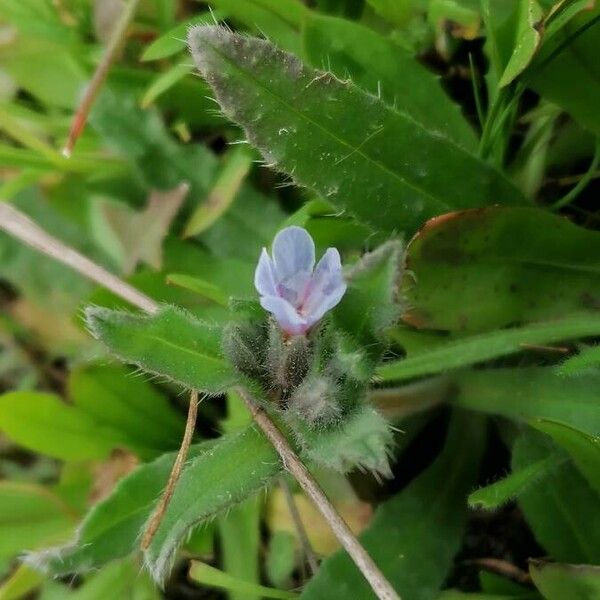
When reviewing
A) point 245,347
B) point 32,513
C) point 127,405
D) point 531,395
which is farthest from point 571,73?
point 32,513

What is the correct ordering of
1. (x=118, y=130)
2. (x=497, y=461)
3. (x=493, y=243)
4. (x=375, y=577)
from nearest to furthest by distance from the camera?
(x=375, y=577), (x=493, y=243), (x=497, y=461), (x=118, y=130)

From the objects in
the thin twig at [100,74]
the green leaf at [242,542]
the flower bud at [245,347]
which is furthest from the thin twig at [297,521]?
the thin twig at [100,74]

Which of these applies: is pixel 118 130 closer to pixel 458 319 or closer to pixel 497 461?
pixel 458 319

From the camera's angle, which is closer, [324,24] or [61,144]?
[324,24]

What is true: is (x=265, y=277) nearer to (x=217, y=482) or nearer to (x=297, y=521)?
(x=217, y=482)

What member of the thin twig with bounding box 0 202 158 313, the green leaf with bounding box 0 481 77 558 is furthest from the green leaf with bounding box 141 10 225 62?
the green leaf with bounding box 0 481 77 558

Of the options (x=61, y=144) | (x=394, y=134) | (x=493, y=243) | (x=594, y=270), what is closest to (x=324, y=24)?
(x=394, y=134)
